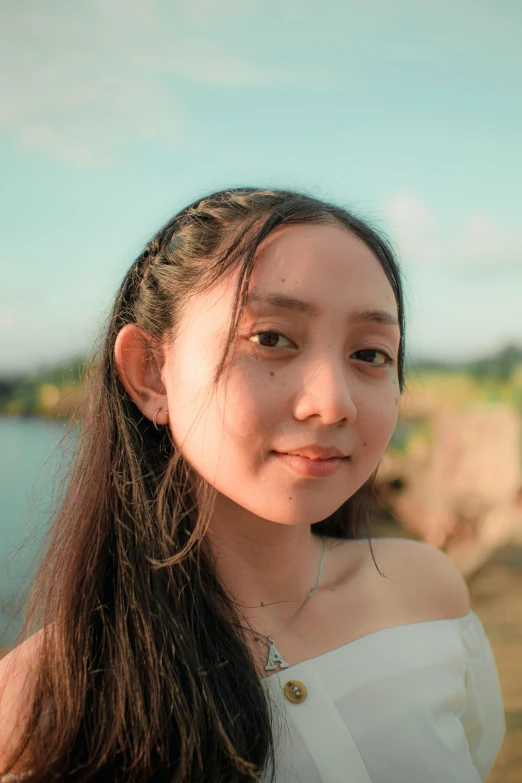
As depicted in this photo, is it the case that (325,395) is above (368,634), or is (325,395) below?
above

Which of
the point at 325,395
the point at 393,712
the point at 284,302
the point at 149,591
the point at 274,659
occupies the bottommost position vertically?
the point at 393,712

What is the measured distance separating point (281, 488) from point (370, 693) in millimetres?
539

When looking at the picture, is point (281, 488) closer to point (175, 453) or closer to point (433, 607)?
point (175, 453)

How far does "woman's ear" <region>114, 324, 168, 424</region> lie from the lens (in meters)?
1.37

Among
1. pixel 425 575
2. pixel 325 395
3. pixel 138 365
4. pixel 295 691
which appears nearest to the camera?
pixel 325 395

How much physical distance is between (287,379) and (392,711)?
2.56ft

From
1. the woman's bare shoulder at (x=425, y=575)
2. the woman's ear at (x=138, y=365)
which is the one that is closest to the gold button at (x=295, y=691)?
the woman's bare shoulder at (x=425, y=575)

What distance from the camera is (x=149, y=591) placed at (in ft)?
3.97

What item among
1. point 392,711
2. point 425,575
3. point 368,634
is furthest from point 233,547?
point 425,575

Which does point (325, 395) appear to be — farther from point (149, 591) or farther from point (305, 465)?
point (149, 591)

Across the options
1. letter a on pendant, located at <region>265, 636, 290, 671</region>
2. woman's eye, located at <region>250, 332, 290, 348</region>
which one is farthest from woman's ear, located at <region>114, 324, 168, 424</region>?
letter a on pendant, located at <region>265, 636, 290, 671</region>

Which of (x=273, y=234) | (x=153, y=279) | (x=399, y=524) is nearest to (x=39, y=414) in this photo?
(x=153, y=279)

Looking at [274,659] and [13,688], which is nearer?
[13,688]

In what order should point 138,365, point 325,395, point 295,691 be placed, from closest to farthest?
point 325,395
point 295,691
point 138,365
